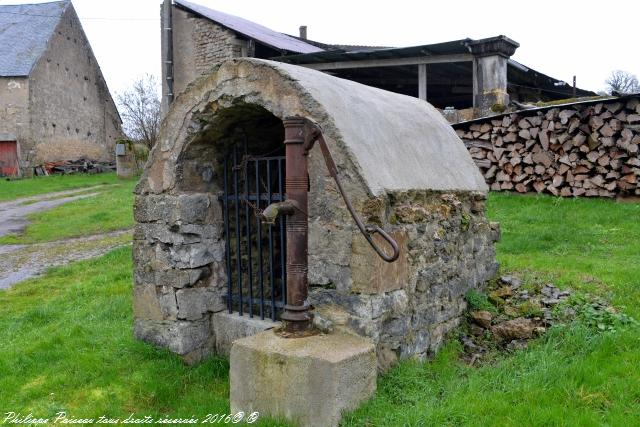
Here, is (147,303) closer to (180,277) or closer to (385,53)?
(180,277)

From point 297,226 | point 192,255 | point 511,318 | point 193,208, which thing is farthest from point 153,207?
Result: point 511,318

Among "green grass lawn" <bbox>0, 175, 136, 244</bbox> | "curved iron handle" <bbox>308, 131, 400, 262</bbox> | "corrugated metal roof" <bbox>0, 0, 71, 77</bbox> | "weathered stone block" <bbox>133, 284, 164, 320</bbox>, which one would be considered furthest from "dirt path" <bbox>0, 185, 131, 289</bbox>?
"corrugated metal roof" <bbox>0, 0, 71, 77</bbox>

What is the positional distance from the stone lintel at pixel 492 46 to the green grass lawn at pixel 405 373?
6.08 meters

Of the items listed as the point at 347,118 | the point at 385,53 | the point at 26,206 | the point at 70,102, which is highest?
the point at 70,102

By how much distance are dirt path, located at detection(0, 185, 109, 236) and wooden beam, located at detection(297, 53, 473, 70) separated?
845 cm

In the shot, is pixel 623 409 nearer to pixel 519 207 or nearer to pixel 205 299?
pixel 205 299

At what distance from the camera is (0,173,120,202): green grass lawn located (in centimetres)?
1906

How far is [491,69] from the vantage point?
1177 centimetres

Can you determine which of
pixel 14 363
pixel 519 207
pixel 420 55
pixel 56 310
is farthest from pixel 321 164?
pixel 420 55

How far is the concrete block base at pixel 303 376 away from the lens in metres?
3.10

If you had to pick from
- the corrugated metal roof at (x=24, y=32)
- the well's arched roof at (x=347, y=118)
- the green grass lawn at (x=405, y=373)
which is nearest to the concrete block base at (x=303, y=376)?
the green grass lawn at (x=405, y=373)

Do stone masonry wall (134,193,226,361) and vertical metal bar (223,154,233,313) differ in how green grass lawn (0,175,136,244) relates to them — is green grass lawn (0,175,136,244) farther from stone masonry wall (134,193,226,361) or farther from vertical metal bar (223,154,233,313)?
vertical metal bar (223,154,233,313)

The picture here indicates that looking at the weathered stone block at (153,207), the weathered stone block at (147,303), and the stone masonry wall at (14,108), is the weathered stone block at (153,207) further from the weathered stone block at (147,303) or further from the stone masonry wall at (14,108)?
the stone masonry wall at (14,108)

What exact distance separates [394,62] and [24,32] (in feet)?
68.7
